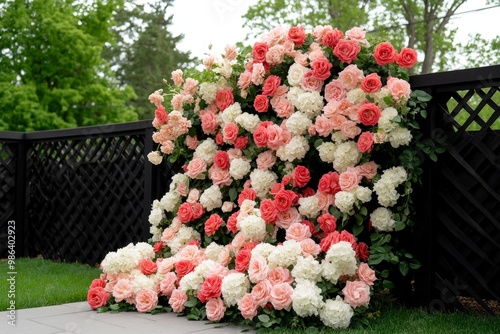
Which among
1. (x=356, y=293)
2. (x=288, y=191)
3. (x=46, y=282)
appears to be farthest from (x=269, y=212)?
(x=46, y=282)

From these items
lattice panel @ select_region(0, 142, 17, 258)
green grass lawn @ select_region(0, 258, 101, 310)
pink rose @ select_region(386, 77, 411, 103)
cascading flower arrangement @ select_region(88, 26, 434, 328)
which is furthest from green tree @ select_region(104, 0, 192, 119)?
pink rose @ select_region(386, 77, 411, 103)

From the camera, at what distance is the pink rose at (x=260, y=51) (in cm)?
443

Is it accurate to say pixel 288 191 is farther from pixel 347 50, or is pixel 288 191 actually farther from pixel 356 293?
pixel 347 50

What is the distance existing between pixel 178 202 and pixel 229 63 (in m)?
1.24

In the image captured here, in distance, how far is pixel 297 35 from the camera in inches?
170

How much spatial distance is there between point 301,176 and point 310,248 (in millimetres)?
589

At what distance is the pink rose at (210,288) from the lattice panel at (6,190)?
14.5 feet

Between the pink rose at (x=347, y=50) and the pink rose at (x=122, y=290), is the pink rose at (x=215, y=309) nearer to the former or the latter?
the pink rose at (x=122, y=290)

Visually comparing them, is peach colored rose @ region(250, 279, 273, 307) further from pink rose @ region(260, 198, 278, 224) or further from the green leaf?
the green leaf

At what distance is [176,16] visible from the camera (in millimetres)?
31125

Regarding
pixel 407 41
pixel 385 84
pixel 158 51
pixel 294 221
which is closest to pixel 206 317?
pixel 294 221

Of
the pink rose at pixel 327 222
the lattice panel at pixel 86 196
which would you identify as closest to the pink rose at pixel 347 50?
the pink rose at pixel 327 222

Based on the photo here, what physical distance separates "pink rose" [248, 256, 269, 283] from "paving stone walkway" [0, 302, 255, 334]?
313 mm

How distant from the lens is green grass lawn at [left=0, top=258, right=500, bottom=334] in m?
3.34
